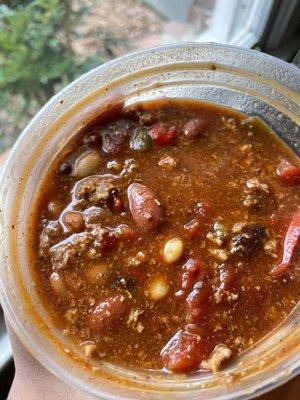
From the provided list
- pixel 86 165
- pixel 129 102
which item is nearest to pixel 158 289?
pixel 86 165

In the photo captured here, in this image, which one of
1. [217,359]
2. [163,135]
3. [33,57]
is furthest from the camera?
[33,57]

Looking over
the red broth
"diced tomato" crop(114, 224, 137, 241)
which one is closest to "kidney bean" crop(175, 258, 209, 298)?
the red broth

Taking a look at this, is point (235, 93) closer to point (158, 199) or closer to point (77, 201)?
point (158, 199)

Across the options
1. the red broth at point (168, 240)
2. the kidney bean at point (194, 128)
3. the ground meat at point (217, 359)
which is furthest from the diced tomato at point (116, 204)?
the ground meat at point (217, 359)

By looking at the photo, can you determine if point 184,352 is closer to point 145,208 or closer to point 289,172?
point 145,208

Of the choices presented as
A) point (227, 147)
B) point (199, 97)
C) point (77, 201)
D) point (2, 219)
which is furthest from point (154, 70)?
point (2, 219)

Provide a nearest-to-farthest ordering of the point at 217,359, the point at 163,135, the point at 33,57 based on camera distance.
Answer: the point at 217,359 → the point at 163,135 → the point at 33,57

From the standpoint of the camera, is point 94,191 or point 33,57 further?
point 33,57
